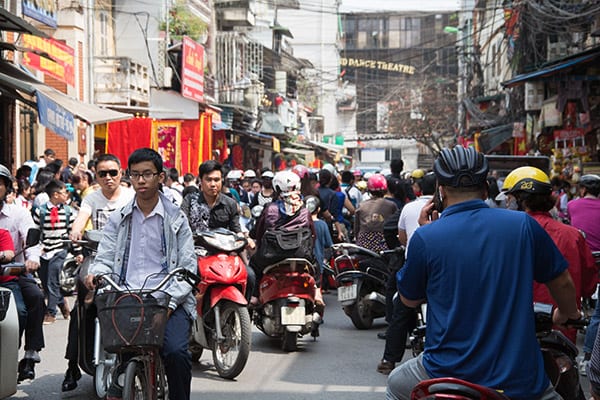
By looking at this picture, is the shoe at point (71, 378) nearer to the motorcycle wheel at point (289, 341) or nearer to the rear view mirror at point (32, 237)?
the rear view mirror at point (32, 237)

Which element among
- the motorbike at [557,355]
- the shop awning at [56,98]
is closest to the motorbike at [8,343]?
the motorbike at [557,355]

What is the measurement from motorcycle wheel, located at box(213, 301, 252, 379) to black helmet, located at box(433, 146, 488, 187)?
4.12m

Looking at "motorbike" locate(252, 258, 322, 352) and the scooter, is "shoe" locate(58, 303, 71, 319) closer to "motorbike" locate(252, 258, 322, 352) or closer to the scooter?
"motorbike" locate(252, 258, 322, 352)

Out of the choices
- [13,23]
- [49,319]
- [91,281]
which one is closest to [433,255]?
→ [91,281]

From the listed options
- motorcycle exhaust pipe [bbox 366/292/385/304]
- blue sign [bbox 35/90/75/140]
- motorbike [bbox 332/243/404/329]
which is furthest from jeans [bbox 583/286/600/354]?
blue sign [bbox 35/90/75/140]

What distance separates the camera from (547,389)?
3.67 metres

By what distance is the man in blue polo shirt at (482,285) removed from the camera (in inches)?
141

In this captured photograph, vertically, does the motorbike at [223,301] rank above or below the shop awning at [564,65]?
below

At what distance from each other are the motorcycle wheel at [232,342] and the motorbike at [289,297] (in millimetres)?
1104

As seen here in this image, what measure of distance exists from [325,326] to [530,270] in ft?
25.4

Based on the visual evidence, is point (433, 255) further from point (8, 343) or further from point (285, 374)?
point (285, 374)

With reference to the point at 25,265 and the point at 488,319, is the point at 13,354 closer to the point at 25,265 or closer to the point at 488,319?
the point at 25,265

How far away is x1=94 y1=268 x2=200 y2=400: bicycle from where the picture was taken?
4875mm

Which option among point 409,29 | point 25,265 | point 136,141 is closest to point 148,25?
point 136,141
